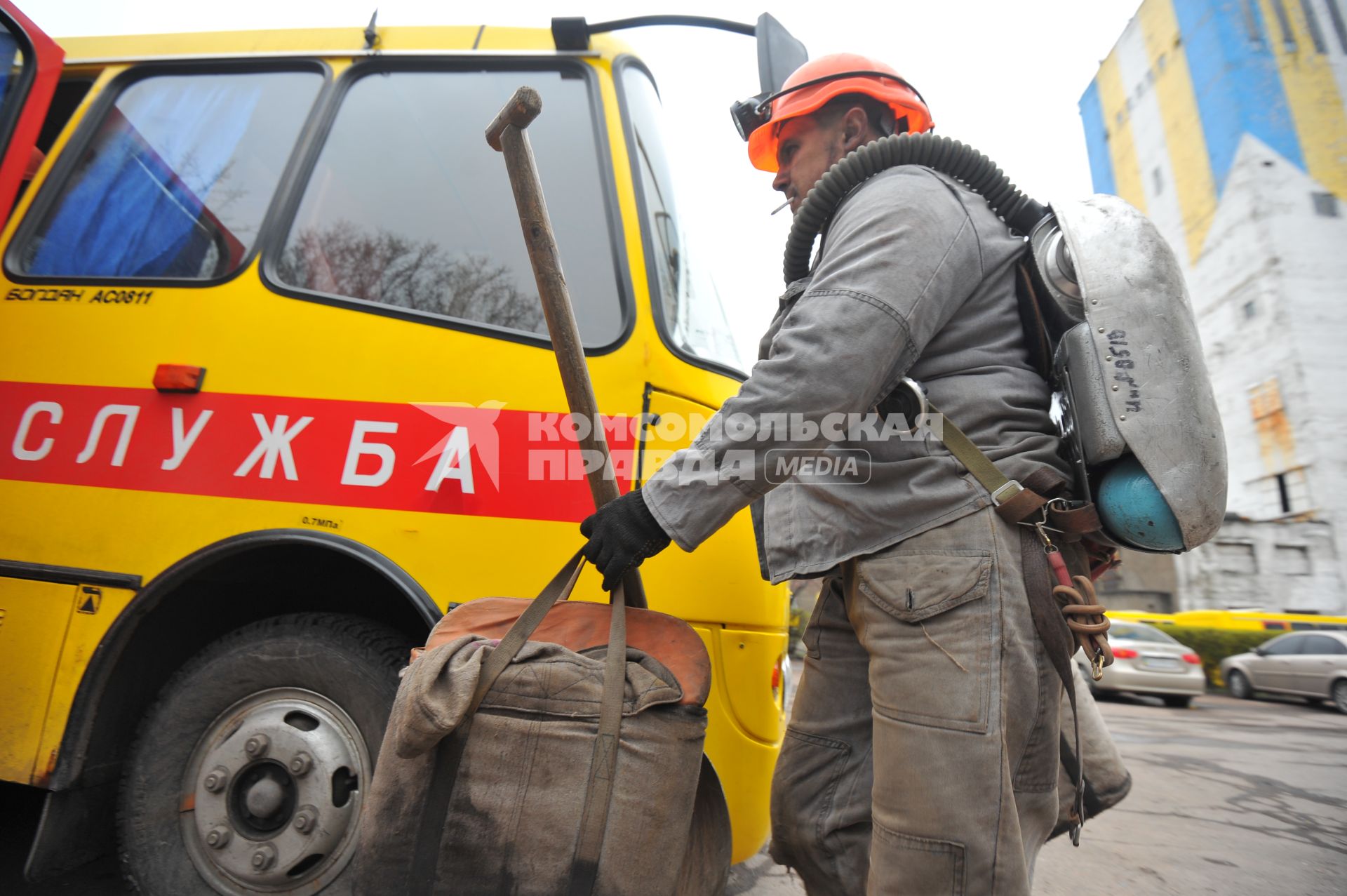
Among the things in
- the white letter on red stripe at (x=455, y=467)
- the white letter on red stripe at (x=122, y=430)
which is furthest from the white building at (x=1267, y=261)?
the white letter on red stripe at (x=122, y=430)

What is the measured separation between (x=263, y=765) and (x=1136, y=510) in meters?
2.08

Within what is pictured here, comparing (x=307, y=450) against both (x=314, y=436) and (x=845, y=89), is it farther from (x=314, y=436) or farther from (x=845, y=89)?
(x=845, y=89)

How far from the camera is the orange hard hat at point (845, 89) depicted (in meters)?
1.87

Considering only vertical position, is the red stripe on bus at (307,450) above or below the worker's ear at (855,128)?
below

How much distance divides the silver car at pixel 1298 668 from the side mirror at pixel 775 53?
43.5 ft

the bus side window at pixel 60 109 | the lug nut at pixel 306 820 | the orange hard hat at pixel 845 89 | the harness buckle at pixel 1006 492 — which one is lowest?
the lug nut at pixel 306 820

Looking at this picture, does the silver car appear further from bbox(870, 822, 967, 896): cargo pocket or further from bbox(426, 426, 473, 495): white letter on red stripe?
bbox(426, 426, 473, 495): white letter on red stripe

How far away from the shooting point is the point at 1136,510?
134 cm

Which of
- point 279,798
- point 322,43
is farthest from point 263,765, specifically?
point 322,43

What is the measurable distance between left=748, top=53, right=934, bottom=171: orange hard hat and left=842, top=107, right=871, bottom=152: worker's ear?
50 mm

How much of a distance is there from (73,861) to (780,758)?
188cm

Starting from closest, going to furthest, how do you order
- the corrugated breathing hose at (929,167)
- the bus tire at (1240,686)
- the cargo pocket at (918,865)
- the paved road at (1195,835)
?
the cargo pocket at (918,865) → the corrugated breathing hose at (929,167) → the paved road at (1195,835) → the bus tire at (1240,686)

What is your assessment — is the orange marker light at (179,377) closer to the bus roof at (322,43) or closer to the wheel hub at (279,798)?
the wheel hub at (279,798)

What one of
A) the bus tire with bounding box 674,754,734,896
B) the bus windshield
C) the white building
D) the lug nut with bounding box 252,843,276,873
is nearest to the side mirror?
the bus windshield
